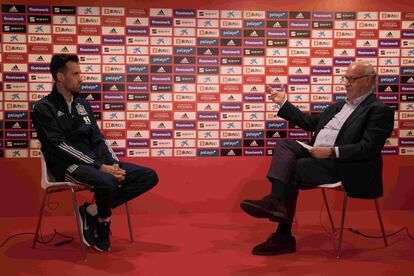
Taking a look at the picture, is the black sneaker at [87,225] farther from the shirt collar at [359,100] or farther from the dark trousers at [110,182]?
the shirt collar at [359,100]

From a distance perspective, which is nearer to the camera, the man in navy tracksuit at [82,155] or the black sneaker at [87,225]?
the man in navy tracksuit at [82,155]

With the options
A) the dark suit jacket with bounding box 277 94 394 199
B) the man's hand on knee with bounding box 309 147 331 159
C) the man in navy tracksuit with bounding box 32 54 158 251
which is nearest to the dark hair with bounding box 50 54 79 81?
the man in navy tracksuit with bounding box 32 54 158 251

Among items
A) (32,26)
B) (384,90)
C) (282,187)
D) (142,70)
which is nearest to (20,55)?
(32,26)

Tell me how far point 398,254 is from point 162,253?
160 centimetres

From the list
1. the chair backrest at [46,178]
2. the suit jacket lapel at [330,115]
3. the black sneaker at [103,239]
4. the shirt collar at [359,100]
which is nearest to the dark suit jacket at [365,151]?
the shirt collar at [359,100]

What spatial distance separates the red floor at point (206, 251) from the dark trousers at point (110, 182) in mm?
344

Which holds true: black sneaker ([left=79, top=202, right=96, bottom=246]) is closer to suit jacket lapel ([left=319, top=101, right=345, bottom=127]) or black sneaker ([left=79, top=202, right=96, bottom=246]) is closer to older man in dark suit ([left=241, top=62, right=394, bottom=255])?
older man in dark suit ([left=241, top=62, right=394, bottom=255])

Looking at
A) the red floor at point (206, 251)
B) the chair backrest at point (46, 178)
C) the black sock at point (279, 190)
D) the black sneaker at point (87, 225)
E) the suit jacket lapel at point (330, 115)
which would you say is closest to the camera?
the red floor at point (206, 251)

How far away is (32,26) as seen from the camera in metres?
3.99

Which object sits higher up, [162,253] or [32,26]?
[32,26]

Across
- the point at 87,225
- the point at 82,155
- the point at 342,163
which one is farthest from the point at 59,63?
the point at 342,163

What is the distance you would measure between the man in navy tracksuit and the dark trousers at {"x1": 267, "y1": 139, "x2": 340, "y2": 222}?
0.91 m

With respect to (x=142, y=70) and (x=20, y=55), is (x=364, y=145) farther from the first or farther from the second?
(x=20, y=55)

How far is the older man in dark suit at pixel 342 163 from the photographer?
3.00 metres
